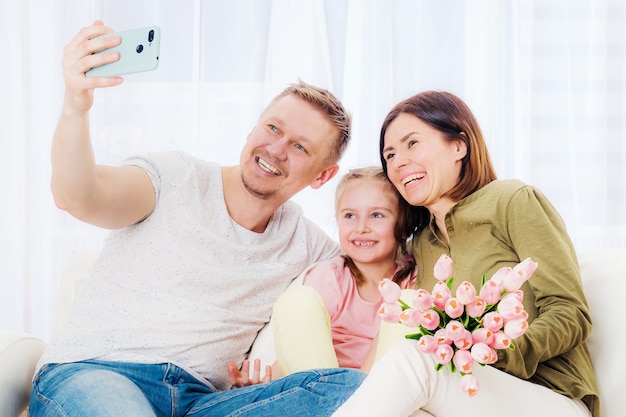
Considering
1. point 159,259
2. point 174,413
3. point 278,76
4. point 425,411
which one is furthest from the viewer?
point 278,76

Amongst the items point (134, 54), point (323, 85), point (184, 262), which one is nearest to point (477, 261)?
point (184, 262)

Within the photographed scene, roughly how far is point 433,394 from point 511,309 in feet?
0.94

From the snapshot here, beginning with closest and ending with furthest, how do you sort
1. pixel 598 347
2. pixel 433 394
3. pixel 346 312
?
pixel 433 394 < pixel 598 347 < pixel 346 312

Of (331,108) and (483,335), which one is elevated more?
(331,108)

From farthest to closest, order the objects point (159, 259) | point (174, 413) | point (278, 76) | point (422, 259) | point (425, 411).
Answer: point (278, 76), point (422, 259), point (159, 259), point (174, 413), point (425, 411)

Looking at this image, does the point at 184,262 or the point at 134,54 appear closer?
the point at 134,54

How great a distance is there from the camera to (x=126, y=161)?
1709 millimetres

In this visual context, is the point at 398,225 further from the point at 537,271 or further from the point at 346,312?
the point at 537,271

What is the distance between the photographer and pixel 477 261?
1.63 metres

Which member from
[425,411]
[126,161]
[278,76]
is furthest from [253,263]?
[278,76]

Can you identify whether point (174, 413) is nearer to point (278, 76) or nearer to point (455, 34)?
point (278, 76)

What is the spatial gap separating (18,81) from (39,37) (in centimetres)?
21

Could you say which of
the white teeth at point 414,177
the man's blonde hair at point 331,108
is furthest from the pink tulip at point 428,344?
the man's blonde hair at point 331,108

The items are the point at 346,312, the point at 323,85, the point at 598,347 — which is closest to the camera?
the point at 598,347
